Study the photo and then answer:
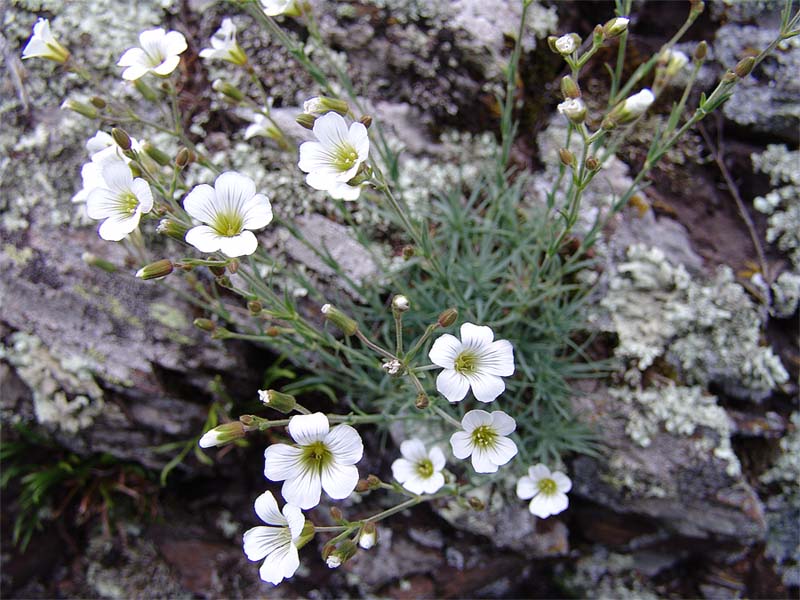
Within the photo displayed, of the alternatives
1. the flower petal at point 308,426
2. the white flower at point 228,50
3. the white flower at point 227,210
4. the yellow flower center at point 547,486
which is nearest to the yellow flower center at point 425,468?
the yellow flower center at point 547,486

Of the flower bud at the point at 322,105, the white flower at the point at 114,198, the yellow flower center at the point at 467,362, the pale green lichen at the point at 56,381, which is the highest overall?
the flower bud at the point at 322,105

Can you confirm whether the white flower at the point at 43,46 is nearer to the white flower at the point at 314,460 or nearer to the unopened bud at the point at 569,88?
the white flower at the point at 314,460

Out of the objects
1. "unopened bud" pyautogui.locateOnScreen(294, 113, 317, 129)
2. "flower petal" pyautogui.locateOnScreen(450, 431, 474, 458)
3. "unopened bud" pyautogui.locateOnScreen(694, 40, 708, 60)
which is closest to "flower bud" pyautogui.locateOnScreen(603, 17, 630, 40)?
"unopened bud" pyautogui.locateOnScreen(694, 40, 708, 60)

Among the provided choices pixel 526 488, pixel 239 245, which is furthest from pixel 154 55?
pixel 526 488

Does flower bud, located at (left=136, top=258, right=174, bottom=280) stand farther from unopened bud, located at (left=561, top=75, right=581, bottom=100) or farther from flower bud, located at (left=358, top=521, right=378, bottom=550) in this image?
unopened bud, located at (left=561, top=75, right=581, bottom=100)

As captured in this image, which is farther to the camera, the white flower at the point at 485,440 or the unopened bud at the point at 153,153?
the unopened bud at the point at 153,153

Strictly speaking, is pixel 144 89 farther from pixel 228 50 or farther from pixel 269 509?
pixel 269 509
